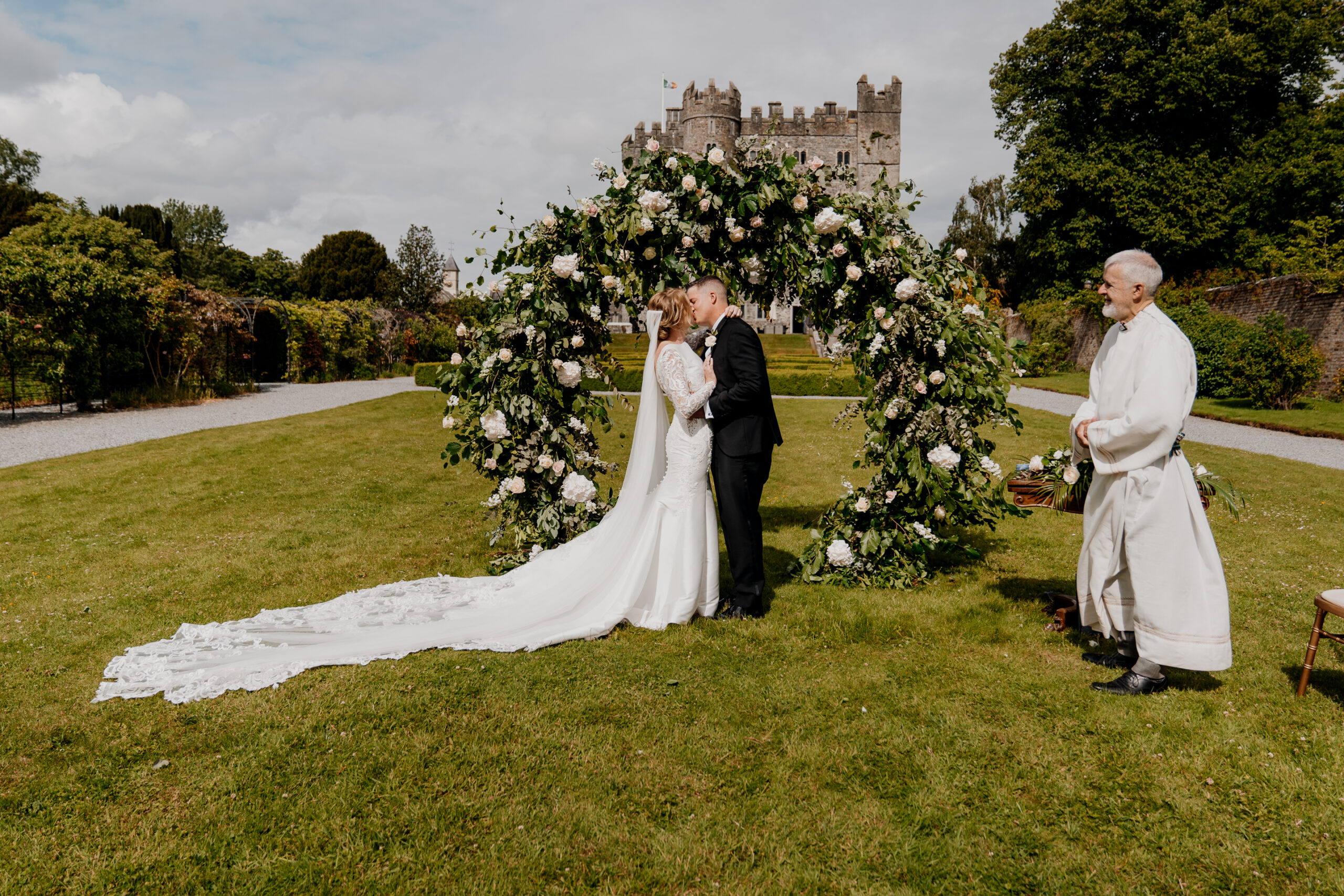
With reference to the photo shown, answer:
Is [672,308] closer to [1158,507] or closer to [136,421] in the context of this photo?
[1158,507]

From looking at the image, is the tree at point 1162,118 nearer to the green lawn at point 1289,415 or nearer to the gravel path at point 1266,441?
the green lawn at point 1289,415

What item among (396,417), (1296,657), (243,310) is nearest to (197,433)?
(396,417)

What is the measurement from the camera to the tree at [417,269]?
40531mm

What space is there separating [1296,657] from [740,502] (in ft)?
10.9

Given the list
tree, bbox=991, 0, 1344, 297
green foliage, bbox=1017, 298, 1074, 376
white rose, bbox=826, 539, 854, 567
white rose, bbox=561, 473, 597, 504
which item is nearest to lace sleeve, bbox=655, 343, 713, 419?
white rose, bbox=561, 473, 597, 504

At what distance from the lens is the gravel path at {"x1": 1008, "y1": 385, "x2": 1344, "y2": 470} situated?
10.9 m

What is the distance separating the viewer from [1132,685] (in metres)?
3.64

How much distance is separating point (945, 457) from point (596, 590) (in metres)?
2.52

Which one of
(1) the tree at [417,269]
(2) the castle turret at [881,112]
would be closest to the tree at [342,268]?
(1) the tree at [417,269]

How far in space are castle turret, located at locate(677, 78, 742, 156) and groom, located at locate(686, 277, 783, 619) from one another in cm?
4404

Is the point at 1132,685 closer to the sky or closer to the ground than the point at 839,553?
closer to the ground

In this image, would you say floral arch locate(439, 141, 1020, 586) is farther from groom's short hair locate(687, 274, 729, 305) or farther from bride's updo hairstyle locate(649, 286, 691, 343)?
bride's updo hairstyle locate(649, 286, 691, 343)

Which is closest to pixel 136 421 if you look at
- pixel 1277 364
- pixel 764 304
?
pixel 764 304

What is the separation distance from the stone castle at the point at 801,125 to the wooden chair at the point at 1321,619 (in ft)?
145
